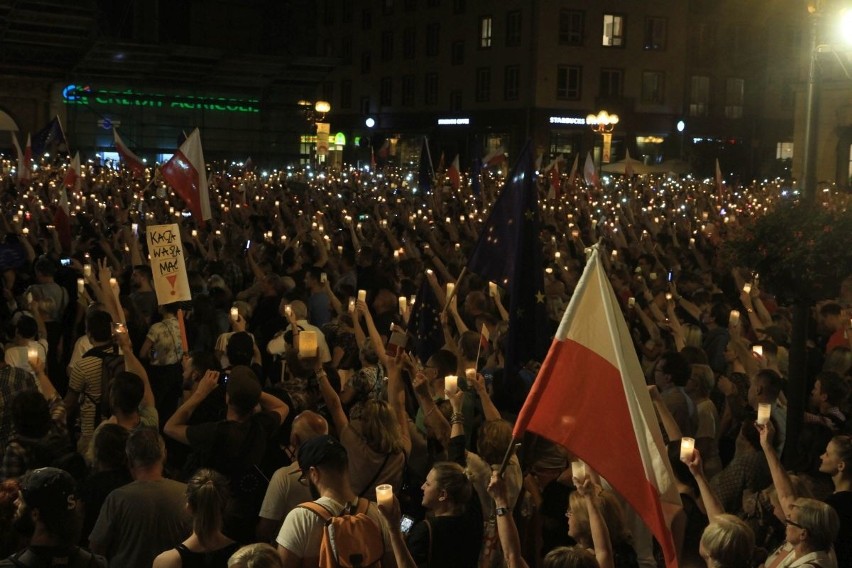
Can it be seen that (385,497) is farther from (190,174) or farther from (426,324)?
(190,174)

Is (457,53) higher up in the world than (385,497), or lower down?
higher up

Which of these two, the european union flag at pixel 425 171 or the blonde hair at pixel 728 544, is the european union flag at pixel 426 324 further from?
the european union flag at pixel 425 171

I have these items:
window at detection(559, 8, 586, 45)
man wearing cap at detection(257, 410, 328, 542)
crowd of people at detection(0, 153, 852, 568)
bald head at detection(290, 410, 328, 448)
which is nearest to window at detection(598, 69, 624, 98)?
window at detection(559, 8, 586, 45)

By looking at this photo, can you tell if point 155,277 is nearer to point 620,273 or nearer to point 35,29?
point 620,273

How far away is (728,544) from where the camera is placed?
427 centimetres

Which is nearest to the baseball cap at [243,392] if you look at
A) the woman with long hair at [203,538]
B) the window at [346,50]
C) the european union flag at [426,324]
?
the woman with long hair at [203,538]

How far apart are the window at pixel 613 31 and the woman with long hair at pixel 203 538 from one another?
171 feet

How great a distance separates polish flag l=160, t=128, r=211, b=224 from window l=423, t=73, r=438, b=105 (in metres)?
45.0

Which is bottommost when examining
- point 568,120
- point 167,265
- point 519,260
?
point 167,265

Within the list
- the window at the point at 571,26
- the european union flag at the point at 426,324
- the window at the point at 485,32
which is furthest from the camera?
the window at the point at 485,32

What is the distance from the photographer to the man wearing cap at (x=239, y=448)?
5742 mm

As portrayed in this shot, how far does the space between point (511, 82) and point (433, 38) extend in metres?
6.38

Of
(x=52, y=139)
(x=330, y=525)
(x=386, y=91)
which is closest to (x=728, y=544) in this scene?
(x=330, y=525)

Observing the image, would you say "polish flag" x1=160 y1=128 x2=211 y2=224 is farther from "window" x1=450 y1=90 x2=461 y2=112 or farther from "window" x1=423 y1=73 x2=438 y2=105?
"window" x1=423 y1=73 x2=438 y2=105
